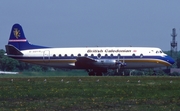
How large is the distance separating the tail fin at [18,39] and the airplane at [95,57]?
1.99ft

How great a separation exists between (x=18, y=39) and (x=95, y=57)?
1056 cm

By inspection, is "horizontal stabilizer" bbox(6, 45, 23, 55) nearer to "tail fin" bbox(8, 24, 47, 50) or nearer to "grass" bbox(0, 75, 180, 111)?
"tail fin" bbox(8, 24, 47, 50)

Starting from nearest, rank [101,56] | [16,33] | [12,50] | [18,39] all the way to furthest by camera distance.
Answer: [101,56] → [12,50] → [18,39] → [16,33]

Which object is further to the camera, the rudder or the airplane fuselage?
the rudder

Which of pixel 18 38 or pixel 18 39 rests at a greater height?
pixel 18 38

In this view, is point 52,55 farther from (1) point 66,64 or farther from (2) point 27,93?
(2) point 27,93

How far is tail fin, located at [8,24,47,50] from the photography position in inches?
2398

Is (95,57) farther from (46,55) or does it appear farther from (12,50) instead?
(12,50)

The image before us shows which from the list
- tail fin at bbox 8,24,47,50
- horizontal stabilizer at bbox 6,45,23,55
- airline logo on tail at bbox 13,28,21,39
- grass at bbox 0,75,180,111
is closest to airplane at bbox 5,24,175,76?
horizontal stabilizer at bbox 6,45,23,55

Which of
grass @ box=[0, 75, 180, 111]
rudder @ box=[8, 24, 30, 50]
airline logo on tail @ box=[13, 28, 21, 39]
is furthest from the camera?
airline logo on tail @ box=[13, 28, 21, 39]

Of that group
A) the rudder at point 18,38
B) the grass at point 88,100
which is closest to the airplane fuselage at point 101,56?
the rudder at point 18,38

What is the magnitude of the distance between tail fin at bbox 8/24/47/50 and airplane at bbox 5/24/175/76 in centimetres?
61

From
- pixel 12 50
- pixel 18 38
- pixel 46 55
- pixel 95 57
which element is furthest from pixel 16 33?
pixel 95 57

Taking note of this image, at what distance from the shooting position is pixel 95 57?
58312 millimetres
